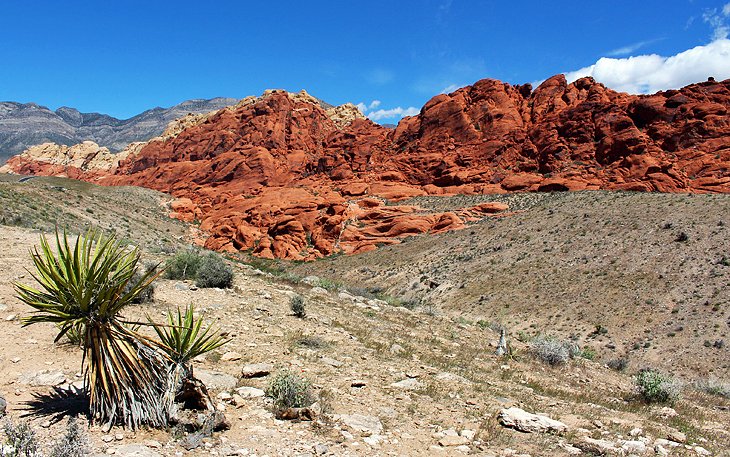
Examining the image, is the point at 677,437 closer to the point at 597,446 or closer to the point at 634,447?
the point at 634,447

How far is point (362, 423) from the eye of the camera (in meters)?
5.38

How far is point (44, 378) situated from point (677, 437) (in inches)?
332

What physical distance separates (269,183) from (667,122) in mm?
55670

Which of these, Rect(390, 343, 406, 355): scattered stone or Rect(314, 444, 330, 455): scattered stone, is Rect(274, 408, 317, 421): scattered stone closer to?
Rect(314, 444, 330, 455): scattered stone

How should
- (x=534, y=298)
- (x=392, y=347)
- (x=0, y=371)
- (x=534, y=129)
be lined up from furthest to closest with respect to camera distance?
(x=534, y=129)
(x=534, y=298)
(x=392, y=347)
(x=0, y=371)

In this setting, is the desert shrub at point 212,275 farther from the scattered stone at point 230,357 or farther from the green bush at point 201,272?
the scattered stone at point 230,357

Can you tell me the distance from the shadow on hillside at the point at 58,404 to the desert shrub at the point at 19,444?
84 cm

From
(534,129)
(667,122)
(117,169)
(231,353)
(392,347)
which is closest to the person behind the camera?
(231,353)

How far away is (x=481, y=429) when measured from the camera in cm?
564

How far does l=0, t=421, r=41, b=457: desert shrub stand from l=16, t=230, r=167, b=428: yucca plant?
658 millimetres

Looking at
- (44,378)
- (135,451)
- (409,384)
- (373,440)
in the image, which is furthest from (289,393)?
(44,378)

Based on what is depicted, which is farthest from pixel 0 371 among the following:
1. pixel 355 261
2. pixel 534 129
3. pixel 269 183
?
pixel 269 183

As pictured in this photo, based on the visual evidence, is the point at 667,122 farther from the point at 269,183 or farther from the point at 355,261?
the point at 269,183

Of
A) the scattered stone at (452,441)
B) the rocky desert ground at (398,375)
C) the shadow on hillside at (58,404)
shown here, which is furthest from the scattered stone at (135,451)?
the scattered stone at (452,441)
